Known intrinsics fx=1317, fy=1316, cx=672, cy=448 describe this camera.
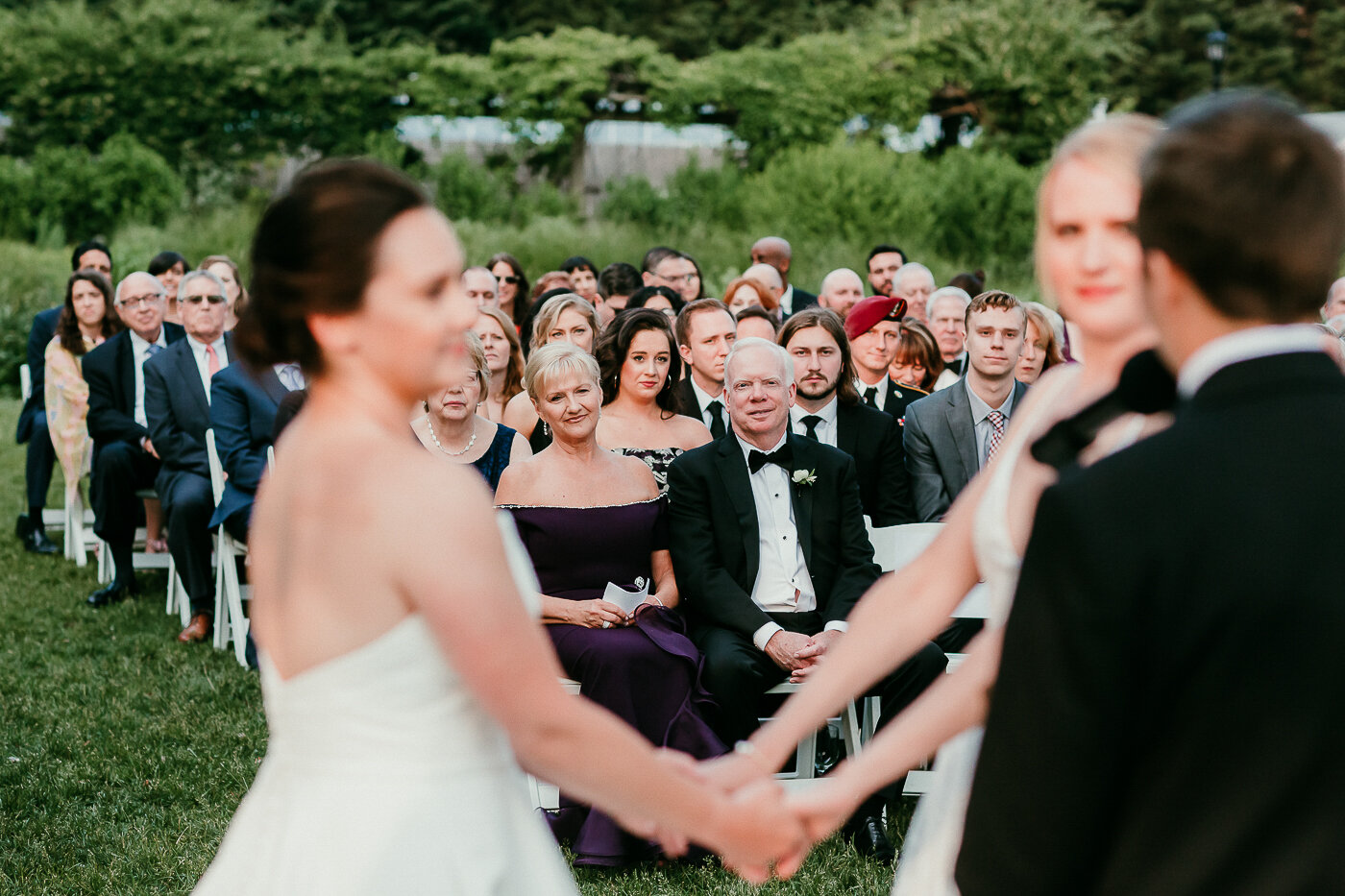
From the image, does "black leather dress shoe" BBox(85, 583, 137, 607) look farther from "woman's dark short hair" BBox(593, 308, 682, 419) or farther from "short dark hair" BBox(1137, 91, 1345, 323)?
"short dark hair" BBox(1137, 91, 1345, 323)

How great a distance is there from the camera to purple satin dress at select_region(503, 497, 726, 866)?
517 cm

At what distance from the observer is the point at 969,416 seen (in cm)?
649

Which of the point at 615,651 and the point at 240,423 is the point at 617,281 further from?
the point at 615,651

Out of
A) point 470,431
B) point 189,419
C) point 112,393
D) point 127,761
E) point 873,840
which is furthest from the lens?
point 112,393

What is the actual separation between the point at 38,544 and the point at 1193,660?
10.8m

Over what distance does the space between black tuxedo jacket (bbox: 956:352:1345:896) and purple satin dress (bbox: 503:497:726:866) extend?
3.79 metres

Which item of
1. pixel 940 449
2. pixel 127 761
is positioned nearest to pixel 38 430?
pixel 127 761

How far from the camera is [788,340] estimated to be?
6.83 metres

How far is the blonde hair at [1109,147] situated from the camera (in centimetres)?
210

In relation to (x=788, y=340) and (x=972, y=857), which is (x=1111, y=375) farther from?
(x=788, y=340)

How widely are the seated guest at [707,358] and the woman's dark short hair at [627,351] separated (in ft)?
1.71

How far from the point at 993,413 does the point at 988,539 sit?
4.39 metres

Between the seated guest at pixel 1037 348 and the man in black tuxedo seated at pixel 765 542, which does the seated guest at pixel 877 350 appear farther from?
the man in black tuxedo seated at pixel 765 542

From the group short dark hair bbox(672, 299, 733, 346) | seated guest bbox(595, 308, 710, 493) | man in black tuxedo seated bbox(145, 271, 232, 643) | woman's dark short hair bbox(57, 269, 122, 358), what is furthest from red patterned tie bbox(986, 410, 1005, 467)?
woman's dark short hair bbox(57, 269, 122, 358)
